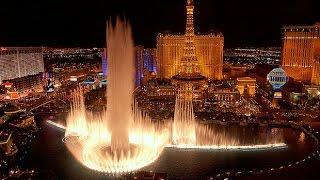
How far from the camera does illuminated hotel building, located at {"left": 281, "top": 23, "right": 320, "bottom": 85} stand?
172 ft

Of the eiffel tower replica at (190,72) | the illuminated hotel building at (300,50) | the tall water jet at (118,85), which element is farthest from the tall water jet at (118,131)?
the illuminated hotel building at (300,50)

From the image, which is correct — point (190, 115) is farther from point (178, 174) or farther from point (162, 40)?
point (162, 40)

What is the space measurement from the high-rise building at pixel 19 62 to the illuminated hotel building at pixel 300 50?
135ft

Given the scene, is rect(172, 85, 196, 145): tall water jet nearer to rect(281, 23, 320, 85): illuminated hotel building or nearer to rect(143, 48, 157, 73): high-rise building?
rect(143, 48, 157, 73): high-rise building

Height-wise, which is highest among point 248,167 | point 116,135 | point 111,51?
point 111,51

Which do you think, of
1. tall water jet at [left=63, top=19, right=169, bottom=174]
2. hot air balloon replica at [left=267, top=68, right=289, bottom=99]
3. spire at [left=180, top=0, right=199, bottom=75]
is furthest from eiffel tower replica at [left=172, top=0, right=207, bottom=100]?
tall water jet at [left=63, top=19, right=169, bottom=174]

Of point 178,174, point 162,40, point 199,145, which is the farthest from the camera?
point 162,40

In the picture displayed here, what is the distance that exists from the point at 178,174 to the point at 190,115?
1417 cm

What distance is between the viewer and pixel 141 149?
24.3 metres

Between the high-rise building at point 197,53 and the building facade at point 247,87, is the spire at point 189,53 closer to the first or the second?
the high-rise building at point 197,53

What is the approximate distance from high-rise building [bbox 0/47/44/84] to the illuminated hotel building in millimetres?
41261

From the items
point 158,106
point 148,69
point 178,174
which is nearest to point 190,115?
point 158,106

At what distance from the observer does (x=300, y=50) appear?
179 ft

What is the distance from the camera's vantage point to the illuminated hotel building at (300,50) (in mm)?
52531
